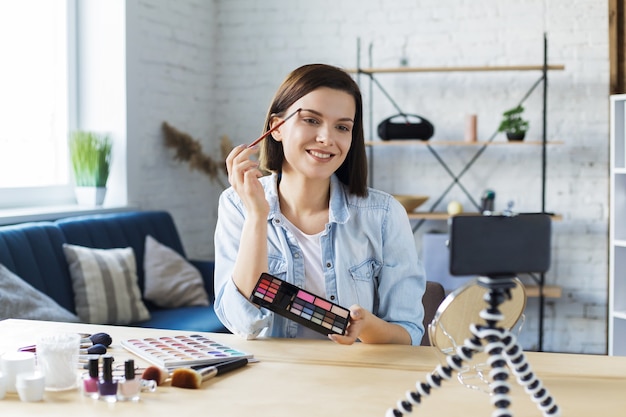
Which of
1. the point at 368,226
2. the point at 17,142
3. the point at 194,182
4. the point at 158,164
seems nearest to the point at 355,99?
the point at 368,226

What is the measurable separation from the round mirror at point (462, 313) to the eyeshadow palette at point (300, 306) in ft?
1.02

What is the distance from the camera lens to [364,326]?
5.56 feet

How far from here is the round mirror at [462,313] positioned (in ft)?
4.10

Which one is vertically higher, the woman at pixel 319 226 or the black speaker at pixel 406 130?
the black speaker at pixel 406 130

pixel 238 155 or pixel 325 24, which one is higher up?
pixel 325 24

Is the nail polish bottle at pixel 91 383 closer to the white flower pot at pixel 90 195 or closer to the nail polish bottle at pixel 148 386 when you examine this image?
the nail polish bottle at pixel 148 386

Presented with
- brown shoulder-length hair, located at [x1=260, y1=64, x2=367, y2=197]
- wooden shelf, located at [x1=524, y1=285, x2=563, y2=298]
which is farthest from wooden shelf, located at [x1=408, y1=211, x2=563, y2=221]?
brown shoulder-length hair, located at [x1=260, y1=64, x2=367, y2=197]

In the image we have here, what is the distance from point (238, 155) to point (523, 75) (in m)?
3.51

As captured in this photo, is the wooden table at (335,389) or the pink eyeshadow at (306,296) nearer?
the wooden table at (335,389)

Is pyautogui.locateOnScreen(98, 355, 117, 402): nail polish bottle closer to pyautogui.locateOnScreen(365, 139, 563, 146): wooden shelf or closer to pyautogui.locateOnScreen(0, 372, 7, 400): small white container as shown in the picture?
pyautogui.locateOnScreen(0, 372, 7, 400): small white container

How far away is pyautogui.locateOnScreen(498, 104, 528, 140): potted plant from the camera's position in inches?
183

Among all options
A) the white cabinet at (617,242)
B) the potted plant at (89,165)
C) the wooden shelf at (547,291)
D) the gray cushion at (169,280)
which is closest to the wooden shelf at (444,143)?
the white cabinet at (617,242)

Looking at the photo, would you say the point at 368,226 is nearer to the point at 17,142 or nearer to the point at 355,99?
the point at 355,99

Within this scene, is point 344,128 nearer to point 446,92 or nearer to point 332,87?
point 332,87
